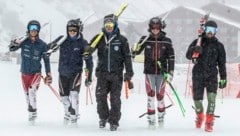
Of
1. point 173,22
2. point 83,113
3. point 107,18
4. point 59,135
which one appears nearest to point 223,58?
point 107,18

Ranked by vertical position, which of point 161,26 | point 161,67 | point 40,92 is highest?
point 161,26

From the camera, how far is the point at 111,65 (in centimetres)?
953

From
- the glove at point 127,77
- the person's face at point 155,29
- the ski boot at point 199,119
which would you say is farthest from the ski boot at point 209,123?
the person's face at point 155,29

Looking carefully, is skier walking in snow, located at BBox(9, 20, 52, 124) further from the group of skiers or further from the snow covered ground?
the snow covered ground

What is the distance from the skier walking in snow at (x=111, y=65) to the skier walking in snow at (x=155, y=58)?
1.07ft

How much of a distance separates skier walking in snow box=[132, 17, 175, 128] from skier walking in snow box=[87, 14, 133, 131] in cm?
32

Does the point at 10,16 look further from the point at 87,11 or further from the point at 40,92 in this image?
the point at 40,92

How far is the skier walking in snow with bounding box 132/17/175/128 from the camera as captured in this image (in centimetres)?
977

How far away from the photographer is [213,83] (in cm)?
967

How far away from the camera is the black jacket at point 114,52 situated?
9508 mm

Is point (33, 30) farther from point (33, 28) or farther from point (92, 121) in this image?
point (92, 121)

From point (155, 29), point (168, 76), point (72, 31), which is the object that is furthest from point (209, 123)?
point (72, 31)

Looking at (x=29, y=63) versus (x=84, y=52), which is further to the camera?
(x=29, y=63)

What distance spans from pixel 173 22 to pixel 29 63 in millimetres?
58056
